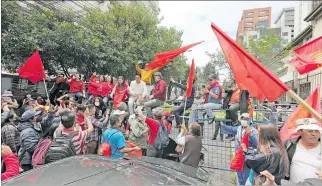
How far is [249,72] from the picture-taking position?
350 centimetres

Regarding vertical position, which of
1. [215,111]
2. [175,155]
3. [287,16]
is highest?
[287,16]

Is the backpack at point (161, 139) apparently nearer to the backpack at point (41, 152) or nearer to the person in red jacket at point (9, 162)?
the backpack at point (41, 152)

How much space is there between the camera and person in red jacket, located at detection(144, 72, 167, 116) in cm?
819

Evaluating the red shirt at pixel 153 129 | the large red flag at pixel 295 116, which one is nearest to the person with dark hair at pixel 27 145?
the red shirt at pixel 153 129

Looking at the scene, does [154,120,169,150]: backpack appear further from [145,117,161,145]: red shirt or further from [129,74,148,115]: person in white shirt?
[129,74,148,115]: person in white shirt

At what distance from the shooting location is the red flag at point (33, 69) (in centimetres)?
939

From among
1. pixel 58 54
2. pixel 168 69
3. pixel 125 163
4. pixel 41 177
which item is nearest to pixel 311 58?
pixel 125 163

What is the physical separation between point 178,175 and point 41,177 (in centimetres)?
132

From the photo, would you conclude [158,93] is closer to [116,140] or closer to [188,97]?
[188,97]

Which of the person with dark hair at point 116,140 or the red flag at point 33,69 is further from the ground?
the red flag at point 33,69

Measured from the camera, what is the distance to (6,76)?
58.6 ft

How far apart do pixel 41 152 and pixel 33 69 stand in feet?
18.6

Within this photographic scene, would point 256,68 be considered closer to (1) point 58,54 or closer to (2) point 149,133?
(2) point 149,133

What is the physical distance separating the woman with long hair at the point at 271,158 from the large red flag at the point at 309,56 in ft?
9.56
